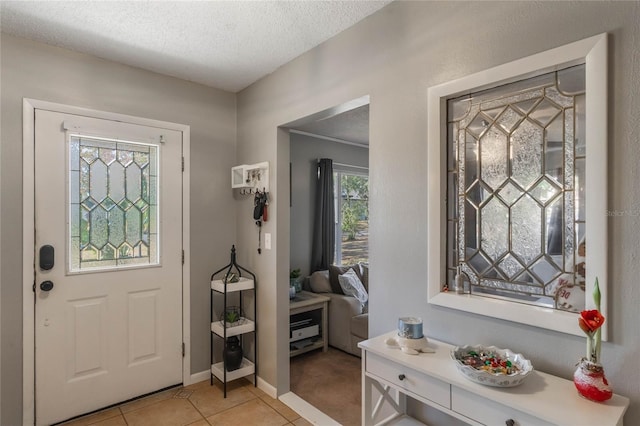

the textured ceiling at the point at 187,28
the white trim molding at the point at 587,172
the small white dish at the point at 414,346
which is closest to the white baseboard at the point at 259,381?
the small white dish at the point at 414,346

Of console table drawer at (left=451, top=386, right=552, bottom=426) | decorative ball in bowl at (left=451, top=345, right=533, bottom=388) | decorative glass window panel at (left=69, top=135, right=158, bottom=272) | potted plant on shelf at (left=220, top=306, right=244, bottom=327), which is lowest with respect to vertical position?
potted plant on shelf at (left=220, top=306, right=244, bottom=327)

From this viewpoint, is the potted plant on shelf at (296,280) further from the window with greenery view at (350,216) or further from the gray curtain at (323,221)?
the window with greenery view at (350,216)

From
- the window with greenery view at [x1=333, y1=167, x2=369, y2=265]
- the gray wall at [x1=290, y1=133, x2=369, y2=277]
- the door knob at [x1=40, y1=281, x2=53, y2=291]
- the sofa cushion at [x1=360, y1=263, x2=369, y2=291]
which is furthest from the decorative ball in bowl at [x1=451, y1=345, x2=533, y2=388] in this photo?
the window with greenery view at [x1=333, y1=167, x2=369, y2=265]

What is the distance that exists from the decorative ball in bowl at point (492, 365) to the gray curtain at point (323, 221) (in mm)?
3031

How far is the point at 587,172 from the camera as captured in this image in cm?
124

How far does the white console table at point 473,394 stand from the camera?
1.07 m

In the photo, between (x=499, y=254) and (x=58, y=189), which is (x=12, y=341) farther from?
(x=499, y=254)

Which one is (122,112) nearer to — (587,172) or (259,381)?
(259,381)

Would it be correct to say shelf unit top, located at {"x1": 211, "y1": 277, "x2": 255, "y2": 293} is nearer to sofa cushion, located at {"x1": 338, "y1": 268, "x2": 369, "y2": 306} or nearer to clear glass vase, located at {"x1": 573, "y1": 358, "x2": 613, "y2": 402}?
sofa cushion, located at {"x1": 338, "y1": 268, "x2": 369, "y2": 306}

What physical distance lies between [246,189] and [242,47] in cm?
115

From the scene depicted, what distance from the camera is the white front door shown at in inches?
90.8

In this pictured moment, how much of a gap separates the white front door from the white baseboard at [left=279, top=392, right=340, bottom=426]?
37.2 inches

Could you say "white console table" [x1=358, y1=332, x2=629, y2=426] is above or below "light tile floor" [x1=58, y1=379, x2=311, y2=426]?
above

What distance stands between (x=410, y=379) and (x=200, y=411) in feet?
5.75
